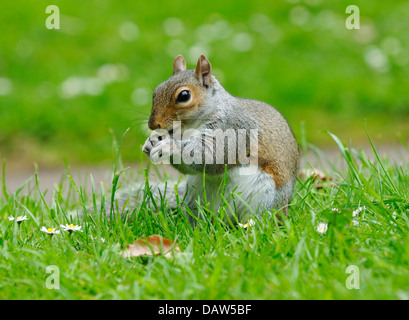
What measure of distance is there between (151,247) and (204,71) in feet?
2.33

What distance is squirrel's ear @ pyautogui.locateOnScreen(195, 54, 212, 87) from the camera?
2020 millimetres

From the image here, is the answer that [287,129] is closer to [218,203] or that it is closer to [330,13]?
[218,203]

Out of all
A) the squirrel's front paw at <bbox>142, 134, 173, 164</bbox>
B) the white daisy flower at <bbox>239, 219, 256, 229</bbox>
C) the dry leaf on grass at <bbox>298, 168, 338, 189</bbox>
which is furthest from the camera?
the dry leaf on grass at <bbox>298, 168, 338, 189</bbox>

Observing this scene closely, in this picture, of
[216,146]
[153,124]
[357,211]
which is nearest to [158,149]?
[153,124]

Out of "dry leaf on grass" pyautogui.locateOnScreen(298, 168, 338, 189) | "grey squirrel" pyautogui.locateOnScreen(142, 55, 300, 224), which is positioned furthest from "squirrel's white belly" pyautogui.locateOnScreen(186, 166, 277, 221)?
"dry leaf on grass" pyautogui.locateOnScreen(298, 168, 338, 189)

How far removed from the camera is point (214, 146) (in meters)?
1.95

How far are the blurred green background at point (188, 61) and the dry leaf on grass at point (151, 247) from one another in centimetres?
184

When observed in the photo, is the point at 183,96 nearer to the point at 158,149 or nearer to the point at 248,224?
the point at 158,149

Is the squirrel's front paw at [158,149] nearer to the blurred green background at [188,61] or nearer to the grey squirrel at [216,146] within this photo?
the grey squirrel at [216,146]

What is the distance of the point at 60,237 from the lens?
1.82m

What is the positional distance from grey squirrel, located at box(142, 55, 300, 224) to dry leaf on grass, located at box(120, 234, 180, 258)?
0.27 m

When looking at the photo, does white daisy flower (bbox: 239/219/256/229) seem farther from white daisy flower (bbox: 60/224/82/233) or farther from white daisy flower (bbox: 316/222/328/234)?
white daisy flower (bbox: 60/224/82/233)
